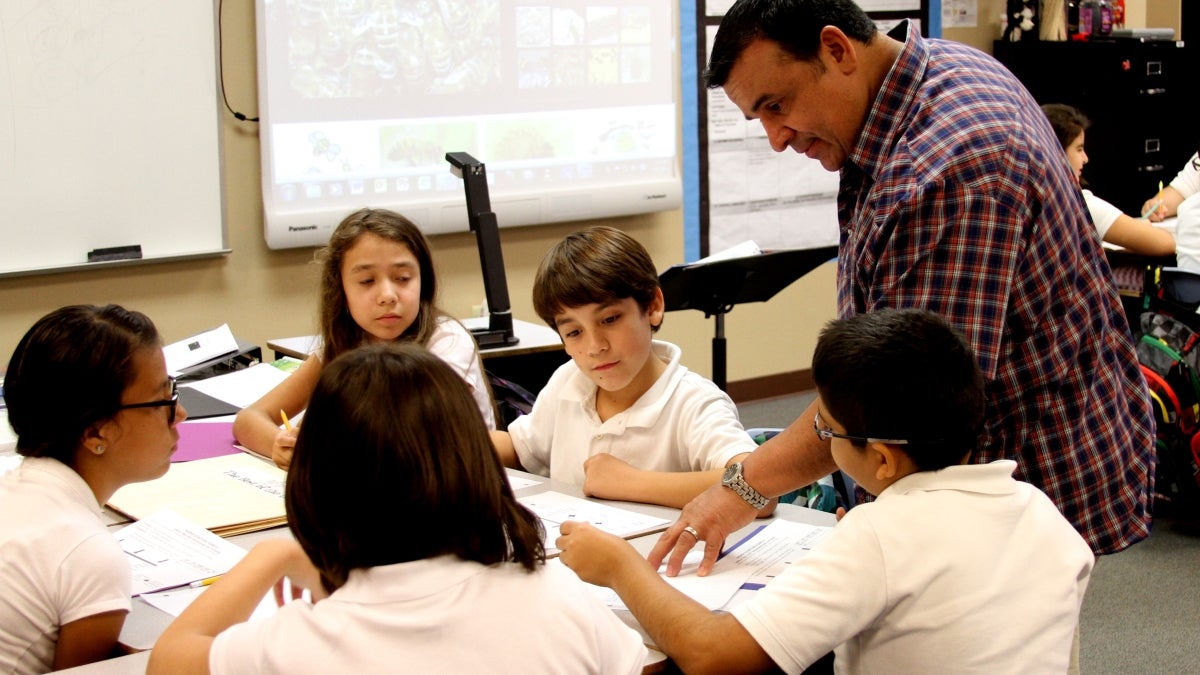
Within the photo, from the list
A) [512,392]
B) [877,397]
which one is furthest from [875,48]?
[512,392]

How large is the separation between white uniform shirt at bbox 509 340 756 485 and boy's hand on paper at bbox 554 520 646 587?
474 millimetres

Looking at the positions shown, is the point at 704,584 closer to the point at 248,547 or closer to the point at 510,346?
the point at 248,547

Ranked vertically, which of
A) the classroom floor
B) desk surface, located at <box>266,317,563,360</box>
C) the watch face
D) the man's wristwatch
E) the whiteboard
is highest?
the whiteboard

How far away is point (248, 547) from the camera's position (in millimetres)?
1892

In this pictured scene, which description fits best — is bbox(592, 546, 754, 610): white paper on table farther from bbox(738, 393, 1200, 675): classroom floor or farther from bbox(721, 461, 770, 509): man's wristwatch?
bbox(738, 393, 1200, 675): classroom floor

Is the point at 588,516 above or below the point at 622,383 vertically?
below

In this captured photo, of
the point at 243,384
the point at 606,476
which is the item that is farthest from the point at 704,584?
the point at 243,384

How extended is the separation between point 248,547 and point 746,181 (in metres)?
4.03

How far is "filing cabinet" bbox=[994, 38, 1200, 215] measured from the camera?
5512 mm

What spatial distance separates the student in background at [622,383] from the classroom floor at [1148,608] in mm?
1451

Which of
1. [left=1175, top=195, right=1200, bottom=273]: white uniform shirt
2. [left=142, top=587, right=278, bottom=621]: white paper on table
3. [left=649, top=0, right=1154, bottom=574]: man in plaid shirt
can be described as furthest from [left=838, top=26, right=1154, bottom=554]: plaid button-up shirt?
[left=1175, top=195, right=1200, bottom=273]: white uniform shirt

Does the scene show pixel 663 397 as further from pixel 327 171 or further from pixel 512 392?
pixel 327 171

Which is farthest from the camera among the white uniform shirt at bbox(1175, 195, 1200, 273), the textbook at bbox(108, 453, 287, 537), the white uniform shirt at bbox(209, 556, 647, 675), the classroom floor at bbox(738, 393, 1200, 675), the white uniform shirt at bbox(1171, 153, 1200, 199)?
the white uniform shirt at bbox(1171, 153, 1200, 199)

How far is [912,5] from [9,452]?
4789 millimetres
